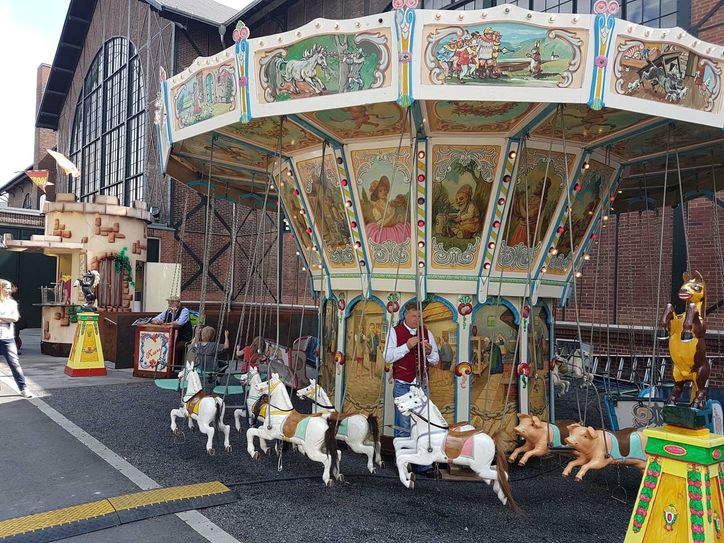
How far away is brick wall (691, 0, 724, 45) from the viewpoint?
11273 mm

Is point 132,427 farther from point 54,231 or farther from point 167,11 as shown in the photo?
point 167,11

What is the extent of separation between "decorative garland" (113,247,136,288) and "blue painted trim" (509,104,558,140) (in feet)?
43.9

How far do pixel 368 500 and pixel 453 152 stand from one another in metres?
4.10

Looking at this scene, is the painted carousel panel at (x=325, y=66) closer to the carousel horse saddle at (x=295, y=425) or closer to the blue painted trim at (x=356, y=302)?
the blue painted trim at (x=356, y=302)

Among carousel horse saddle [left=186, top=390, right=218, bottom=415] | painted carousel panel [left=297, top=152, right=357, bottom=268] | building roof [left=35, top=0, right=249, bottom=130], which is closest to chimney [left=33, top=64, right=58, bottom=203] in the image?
building roof [left=35, top=0, right=249, bottom=130]

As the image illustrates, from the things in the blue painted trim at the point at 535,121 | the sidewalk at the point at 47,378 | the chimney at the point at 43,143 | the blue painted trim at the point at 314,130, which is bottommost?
the sidewalk at the point at 47,378

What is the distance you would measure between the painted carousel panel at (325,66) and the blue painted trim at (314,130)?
2.77 feet

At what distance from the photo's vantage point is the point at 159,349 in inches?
523

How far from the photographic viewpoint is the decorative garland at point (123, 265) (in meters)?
16.9

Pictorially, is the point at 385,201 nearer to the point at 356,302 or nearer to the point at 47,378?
the point at 356,302

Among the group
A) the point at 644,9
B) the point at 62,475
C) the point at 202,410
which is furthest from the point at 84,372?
the point at 644,9

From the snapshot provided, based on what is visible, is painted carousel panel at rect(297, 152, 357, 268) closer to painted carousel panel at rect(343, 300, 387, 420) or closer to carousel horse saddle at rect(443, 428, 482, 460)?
painted carousel panel at rect(343, 300, 387, 420)

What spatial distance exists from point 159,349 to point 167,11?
1486 centimetres

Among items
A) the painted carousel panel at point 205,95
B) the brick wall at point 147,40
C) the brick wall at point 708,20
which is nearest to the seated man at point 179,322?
the painted carousel panel at point 205,95
